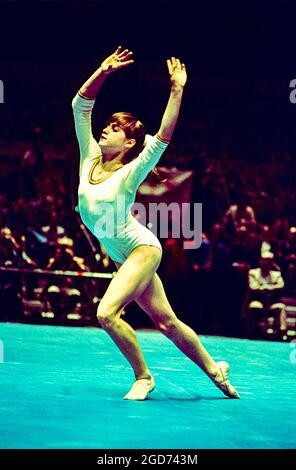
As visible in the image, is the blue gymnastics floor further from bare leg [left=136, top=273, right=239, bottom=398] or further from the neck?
the neck

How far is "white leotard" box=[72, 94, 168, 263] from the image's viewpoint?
4.34m

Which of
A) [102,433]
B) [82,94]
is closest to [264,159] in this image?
[82,94]

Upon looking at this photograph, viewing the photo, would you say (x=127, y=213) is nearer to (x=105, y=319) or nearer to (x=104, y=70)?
(x=105, y=319)

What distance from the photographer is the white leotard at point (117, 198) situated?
434 centimetres

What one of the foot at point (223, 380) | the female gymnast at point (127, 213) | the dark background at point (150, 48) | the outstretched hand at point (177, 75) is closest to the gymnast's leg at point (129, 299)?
the female gymnast at point (127, 213)

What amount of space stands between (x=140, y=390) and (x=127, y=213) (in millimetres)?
1062

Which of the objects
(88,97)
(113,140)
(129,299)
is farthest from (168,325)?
(88,97)

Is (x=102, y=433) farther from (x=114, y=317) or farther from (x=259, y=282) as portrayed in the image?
(x=259, y=282)

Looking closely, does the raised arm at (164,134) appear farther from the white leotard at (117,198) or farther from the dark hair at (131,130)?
the dark hair at (131,130)

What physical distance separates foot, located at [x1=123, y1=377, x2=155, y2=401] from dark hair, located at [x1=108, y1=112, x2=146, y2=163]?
4.44ft

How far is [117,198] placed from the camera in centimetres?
438

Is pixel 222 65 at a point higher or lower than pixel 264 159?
higher

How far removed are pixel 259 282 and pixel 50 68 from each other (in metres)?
6.39

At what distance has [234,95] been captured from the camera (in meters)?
14.3
